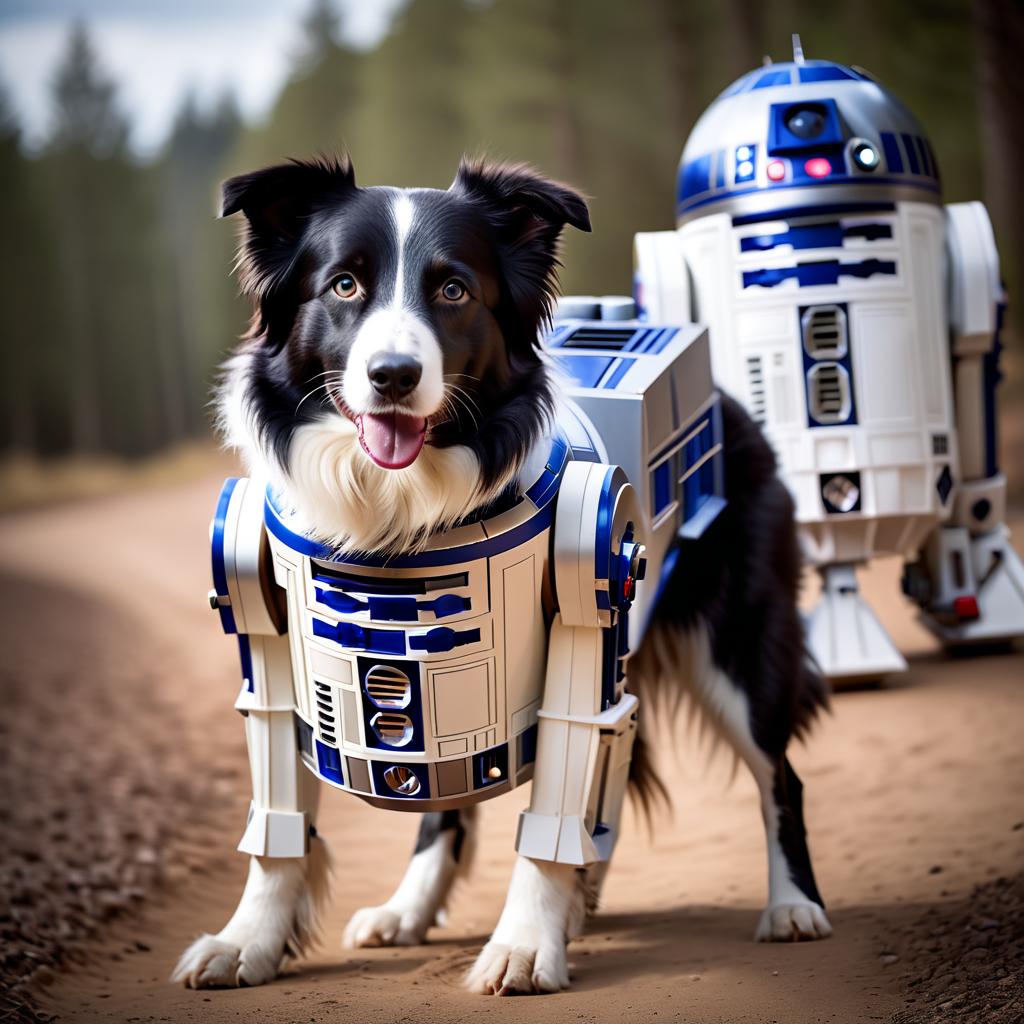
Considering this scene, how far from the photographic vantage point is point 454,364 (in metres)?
2.54

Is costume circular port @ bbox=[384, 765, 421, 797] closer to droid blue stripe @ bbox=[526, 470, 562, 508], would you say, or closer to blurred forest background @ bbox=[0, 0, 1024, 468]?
droid blue stripe @ bbox=[526, 470, 562, 508]

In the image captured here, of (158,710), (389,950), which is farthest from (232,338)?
(389,950)

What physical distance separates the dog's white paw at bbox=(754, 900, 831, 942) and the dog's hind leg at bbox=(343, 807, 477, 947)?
0.85 metres

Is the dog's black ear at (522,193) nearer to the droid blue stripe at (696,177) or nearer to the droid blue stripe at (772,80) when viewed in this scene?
the droid blue stripe at (696,177)

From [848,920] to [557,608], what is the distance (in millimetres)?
1371

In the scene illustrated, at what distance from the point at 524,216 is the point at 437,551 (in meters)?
0.74

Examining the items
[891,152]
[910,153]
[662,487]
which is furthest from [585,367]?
[910,153]

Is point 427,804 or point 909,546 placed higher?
point 427,804

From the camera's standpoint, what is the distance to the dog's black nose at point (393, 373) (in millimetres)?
2367

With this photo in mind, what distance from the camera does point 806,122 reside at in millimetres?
4582

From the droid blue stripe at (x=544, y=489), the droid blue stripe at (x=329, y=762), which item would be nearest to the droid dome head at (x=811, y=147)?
the droid blue stripe at (x=544, y=489)

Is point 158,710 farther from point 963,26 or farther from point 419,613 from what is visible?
point 963,26

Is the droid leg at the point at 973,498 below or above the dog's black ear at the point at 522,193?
below

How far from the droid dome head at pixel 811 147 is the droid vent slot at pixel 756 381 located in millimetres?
532
